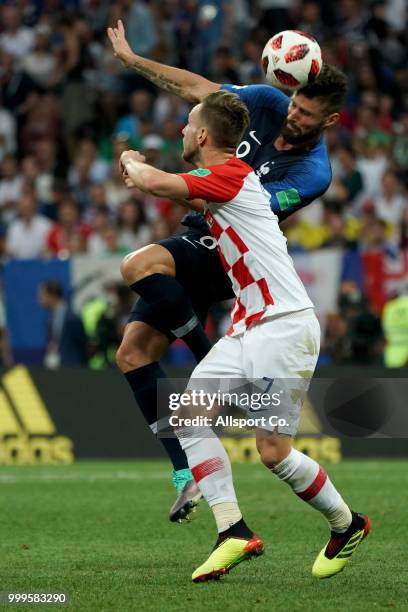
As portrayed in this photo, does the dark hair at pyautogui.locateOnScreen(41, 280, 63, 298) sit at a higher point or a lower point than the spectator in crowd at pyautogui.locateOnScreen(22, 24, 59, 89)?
lower

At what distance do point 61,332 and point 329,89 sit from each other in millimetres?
7939

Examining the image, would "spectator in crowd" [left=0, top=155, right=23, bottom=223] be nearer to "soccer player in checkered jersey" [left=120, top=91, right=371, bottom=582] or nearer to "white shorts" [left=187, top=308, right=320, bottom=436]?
"soccer player in checkered jersey" [left=120, top=91, right=371, bottom=582]

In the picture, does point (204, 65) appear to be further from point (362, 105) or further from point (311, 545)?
point (311, 545)


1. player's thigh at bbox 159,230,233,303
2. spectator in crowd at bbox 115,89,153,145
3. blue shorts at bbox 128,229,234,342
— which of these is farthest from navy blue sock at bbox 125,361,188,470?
spectator in crowd at bbox 115,89,153,145

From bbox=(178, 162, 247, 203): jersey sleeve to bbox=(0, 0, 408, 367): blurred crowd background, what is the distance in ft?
26.5

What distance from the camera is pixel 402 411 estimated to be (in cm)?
1373

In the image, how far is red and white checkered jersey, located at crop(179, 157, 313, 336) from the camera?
259 inches

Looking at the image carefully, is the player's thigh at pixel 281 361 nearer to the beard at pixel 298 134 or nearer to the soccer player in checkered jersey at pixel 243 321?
the soccer player in checkered jersey at pixel 243 321

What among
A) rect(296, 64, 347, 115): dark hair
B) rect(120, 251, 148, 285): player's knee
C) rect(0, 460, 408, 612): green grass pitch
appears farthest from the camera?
rect(296, 64, 347, 115): dark hair

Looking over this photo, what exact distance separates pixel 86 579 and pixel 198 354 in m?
1.67

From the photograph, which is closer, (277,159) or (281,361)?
(281,361)

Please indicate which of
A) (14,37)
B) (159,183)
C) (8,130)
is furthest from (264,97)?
(14,37)

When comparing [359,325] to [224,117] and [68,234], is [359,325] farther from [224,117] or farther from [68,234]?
[224,117]

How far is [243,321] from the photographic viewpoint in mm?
6656
